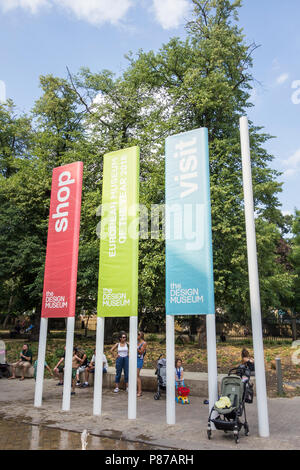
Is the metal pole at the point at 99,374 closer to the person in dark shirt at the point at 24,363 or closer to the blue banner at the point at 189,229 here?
the blue banner at the point at 189,229

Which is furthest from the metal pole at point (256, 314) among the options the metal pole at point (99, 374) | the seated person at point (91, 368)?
the seated person at point (91, 368)

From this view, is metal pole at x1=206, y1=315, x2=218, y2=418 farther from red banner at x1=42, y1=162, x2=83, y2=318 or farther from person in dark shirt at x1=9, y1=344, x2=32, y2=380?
person in dark shirt at x1=9, y1=344, x2=32, y2=380

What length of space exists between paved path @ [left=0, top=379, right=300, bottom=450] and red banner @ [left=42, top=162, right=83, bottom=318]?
7.94ft

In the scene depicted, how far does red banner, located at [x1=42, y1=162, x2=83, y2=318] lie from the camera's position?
10.0 metres

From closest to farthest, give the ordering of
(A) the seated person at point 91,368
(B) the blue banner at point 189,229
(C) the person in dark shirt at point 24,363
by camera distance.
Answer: (B) the blue banner at point 189,229 < (A) the seated person at point 91,368 < (C) the person in dark shirt at point 24,363

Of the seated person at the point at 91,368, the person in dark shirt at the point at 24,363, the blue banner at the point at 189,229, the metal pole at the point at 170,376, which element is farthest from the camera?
the person in dark shirt at the point at 24,363

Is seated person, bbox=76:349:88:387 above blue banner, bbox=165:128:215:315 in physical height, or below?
below

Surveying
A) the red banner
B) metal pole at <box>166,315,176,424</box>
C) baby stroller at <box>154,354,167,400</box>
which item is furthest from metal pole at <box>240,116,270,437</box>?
the red banner

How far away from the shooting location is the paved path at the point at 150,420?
653 cm

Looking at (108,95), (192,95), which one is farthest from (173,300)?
(108,95)

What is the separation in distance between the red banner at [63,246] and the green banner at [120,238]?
0.90 meters

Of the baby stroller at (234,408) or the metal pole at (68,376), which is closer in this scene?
the baby stroller at (234,408)
